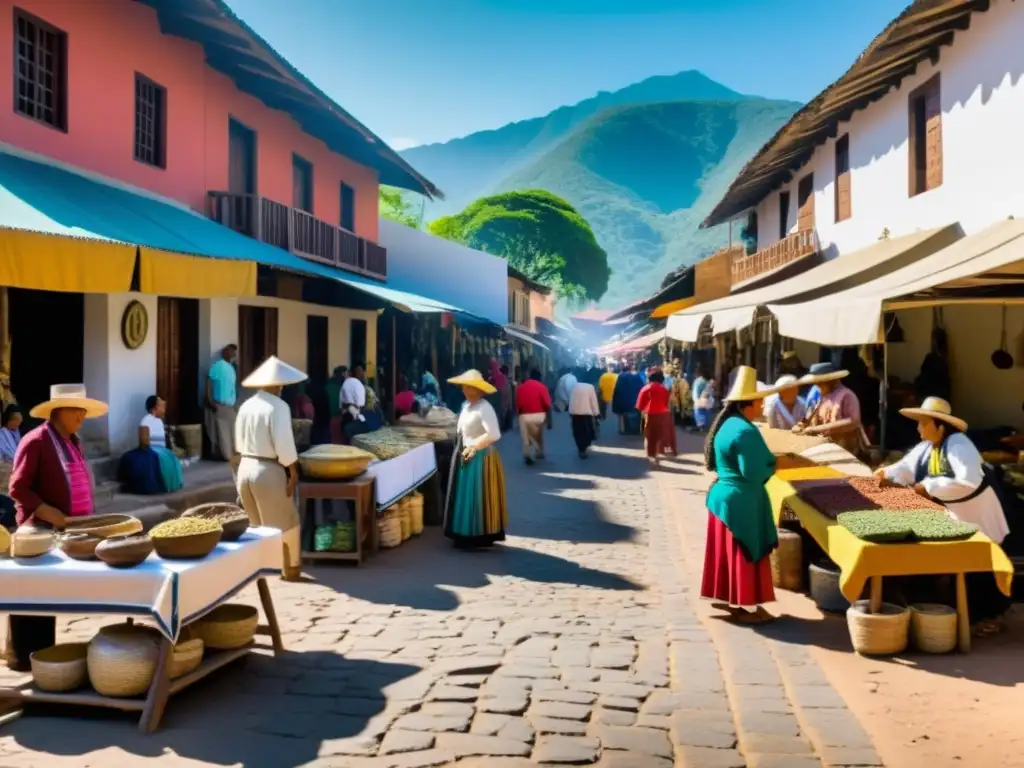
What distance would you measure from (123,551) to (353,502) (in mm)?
3946

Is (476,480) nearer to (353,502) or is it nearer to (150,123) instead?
(353,502)

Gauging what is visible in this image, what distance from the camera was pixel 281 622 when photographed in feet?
20.9

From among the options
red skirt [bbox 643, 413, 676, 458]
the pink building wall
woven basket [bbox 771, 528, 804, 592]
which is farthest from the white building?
the pink building wall

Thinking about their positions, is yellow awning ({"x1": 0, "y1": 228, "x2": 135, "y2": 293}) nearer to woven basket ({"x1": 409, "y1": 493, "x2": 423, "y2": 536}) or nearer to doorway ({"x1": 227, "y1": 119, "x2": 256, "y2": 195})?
woven basket ({"x1": 409, "y1": 493, "x2": 423, "y2": 536})

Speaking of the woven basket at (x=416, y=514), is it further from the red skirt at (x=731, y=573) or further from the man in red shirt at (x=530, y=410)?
the man in red shirt at (x=530, y=410)

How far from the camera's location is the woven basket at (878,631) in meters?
5.75

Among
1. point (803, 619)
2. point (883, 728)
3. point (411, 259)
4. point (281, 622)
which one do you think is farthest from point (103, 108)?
point (411, 259)

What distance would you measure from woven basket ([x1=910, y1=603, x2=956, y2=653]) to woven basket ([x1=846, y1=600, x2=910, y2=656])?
77mm

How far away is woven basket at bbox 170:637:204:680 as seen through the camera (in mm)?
4723

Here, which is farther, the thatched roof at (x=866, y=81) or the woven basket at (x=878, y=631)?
the thatched roof at (x=866, y=81)

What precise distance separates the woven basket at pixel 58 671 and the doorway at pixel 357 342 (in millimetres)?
16974

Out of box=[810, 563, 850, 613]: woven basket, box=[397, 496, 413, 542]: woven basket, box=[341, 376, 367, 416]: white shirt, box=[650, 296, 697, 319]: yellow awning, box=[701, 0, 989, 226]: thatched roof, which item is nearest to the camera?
box=[810, 563, 850, 613]: woven basket

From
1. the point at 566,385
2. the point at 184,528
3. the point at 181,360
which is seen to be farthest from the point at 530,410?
the point at 184,528

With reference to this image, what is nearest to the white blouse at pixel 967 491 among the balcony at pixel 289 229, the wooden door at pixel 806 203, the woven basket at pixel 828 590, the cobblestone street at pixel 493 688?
the woven basket at pixel 828 590
